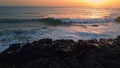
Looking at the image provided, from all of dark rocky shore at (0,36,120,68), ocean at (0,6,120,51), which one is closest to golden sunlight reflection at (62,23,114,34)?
ocean at (0,6,120,51)

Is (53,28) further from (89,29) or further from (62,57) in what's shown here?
(62,57)

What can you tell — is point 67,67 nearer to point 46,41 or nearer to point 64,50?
point 64,50

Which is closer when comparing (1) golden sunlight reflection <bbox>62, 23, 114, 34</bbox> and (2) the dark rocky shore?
(2) the dark rocky shore

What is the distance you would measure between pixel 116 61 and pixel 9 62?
3610 mm

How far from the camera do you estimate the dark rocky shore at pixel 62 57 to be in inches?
266

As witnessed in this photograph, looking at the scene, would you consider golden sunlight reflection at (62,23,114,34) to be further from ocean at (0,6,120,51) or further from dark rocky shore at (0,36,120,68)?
dark rocky shore at (0,36,120,68)

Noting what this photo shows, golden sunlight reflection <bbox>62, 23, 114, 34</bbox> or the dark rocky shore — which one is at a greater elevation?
the dark rocky shore

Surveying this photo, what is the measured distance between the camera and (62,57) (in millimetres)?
7359

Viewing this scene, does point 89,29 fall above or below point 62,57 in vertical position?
below

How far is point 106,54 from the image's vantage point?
23.8 feet

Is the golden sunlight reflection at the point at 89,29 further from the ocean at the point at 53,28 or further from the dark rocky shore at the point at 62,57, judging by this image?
the dark rocky shore at the point at 62,57

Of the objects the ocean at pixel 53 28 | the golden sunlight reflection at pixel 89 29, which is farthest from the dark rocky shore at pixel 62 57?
the golden sunlight reflection at pixel 89 29

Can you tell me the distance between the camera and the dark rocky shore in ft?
22.1

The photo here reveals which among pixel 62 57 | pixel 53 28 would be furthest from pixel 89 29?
pixel 62 57
